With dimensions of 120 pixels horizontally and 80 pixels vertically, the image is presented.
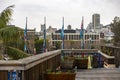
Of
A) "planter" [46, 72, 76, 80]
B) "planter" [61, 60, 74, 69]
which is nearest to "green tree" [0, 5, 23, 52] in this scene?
"planter" [61, 60, 74, 69]

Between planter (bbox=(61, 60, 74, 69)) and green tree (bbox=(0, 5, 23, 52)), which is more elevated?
green tree (bbox=(0, 5, 23, 52))

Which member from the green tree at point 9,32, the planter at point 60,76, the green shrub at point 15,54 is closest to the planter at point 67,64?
the green shrub at point 15,54

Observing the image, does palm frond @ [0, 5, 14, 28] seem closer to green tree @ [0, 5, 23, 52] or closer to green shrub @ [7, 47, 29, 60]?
green tree @ [0, 5, 23, 52]

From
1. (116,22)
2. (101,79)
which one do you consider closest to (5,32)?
(101,79)

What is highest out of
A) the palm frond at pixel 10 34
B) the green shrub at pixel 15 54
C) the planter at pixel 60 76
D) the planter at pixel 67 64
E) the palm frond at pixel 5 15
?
the palm frond at pixel 5 15

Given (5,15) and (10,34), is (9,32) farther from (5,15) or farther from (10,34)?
(5,15)

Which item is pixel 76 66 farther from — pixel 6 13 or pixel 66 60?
pixel 6 13

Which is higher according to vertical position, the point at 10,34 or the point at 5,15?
the point at 5,15

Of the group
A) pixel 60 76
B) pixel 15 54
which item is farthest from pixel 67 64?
pixel 60 76

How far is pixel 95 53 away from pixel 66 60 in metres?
3.57

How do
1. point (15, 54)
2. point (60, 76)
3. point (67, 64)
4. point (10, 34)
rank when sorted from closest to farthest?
point (60, 76) < point (10, 34) < point (15, 54) < point (67, 64)

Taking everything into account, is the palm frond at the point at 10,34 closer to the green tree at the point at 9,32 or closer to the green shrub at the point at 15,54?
the green tree at the point at 9,32

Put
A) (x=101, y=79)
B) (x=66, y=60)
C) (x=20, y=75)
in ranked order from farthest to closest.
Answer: (x=66, y=60) < (x=101, y=79) < (x=20, y=75)

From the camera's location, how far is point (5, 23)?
13484 millimetres
